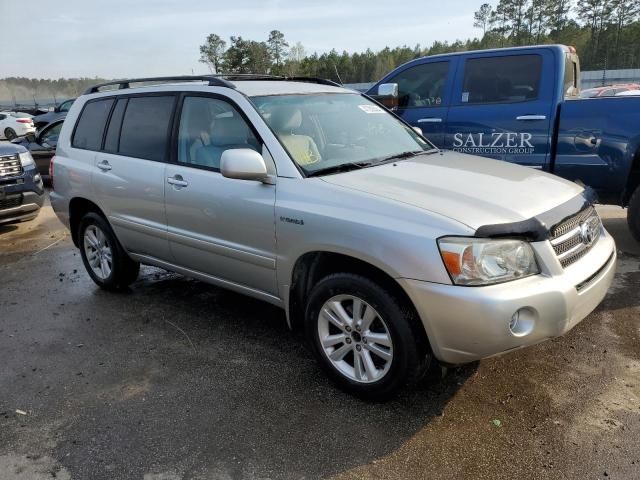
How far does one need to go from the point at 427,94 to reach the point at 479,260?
14.1ft

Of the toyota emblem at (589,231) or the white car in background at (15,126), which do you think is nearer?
the toyota emblem at (589,231)

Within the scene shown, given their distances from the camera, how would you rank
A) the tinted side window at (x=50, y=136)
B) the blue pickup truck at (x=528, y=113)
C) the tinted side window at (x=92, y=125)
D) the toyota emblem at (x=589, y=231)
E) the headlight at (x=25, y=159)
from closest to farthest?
the toyota emblem at (x=589, y=231) → the tinted side window at (x=92, y=125) → the blue pickup truck at (x=528, y=113) → the headlight at (x=25, y=159) → the tinted side window at (x=50, y=136)

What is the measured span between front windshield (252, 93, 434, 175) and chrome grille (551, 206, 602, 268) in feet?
4.04

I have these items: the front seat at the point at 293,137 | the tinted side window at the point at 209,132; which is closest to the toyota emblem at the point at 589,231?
the front seat at the point at 293,137

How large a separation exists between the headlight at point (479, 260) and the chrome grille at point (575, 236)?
304 mm

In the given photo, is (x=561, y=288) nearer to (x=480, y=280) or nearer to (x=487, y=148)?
(x=480, y=280)

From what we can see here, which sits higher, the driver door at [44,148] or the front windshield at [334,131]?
the front windshield at [334,131]

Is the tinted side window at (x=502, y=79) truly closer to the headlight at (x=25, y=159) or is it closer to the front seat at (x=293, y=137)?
the front seat at (x=293, y=137)

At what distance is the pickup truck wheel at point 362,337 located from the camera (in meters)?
2.76

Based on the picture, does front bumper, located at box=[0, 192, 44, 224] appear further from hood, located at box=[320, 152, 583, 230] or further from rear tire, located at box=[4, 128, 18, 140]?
rear tire, located at box=[4, 128, 18, 140]

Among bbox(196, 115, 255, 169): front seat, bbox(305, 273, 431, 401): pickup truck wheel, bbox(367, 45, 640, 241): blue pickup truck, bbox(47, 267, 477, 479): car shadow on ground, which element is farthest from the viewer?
bbox(367, 45, 640, 241): blue pickup truck

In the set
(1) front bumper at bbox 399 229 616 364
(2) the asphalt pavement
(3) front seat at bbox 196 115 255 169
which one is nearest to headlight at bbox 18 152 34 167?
(2) the asphalt pavement

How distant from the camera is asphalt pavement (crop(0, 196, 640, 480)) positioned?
2.57 metres

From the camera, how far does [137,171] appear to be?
4.20 meters
